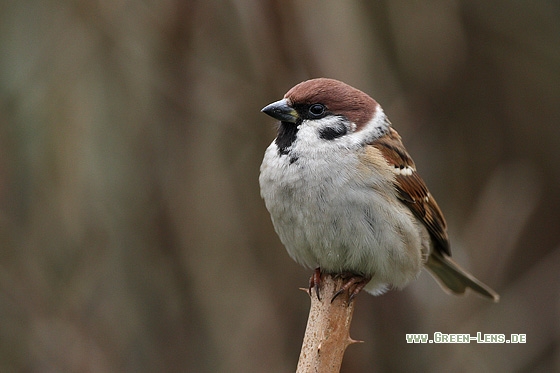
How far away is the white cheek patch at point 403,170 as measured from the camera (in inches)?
115

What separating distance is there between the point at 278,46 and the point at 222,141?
0.62 meters

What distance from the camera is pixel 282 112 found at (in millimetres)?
2781

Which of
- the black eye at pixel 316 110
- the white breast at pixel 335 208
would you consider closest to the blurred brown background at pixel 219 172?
the black eye at pixel 316 110

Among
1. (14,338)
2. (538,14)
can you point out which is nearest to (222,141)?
(14,338)

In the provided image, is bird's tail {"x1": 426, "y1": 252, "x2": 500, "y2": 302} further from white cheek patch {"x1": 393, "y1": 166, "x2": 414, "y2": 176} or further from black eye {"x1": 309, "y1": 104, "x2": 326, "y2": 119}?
black eye {"x1": 309, "y1": 104, "x2": 326, "y2": 119}

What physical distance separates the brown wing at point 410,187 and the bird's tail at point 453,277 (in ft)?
0.62

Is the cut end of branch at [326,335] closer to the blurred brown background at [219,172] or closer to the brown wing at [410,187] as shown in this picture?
the brown wing at [410,187]

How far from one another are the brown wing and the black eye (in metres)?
0.25

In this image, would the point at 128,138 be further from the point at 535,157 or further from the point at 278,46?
the point at 535,157

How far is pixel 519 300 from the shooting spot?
3.99 m

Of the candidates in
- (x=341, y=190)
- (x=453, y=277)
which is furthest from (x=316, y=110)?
(x=453, y=277)

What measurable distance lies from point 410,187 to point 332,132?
1.42 feet

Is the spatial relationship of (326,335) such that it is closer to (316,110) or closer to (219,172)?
(316,110)

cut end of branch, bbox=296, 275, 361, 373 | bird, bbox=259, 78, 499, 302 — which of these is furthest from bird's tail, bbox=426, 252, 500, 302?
cut end of branch, bbox=296, 275, 361, 373
